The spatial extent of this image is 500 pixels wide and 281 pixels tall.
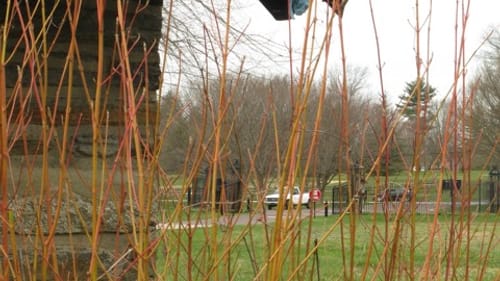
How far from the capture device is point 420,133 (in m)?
1.58

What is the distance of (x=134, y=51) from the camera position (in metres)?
3.49

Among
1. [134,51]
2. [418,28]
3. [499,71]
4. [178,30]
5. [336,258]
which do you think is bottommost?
[336,258]

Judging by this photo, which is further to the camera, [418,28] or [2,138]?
[418,28]

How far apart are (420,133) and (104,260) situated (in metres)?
2.08

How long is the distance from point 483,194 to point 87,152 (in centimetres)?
2275

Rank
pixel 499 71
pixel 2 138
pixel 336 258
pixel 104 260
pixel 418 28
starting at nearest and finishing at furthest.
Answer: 1. pixel 2 138
2. pixel 418 28
3. pixel 104 260
4. pixel 336 258
5. pixel 499 71

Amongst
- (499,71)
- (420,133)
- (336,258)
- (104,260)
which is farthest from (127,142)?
(499,71)

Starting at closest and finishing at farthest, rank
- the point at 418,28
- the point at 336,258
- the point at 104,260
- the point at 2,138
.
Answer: the point at 2,138 < the point at 418,28 < the point at 104,260 < the point at 336,258

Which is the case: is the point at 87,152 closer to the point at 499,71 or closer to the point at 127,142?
the point at 127,142

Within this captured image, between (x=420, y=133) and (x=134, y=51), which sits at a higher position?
(x=134, y=51)

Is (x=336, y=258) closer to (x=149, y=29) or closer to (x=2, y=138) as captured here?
(x=149, y=29)

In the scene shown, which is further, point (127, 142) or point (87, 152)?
point (87, 152)

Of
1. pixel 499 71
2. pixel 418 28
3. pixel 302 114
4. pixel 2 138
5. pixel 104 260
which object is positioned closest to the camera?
pixel 2 138

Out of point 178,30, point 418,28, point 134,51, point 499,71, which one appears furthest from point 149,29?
point 499,71
